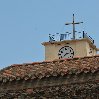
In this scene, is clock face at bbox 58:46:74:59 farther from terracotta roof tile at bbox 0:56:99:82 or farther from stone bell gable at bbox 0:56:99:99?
stone bell gable at bbox 0:56:99:99

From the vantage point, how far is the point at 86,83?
1569cm

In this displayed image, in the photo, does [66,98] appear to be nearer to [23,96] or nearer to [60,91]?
[60,91]

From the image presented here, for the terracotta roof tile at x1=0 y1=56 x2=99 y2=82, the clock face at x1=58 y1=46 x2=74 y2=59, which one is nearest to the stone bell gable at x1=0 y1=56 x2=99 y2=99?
the terracotta roof tile at x1=0 y1=56 x2=99 y2=82

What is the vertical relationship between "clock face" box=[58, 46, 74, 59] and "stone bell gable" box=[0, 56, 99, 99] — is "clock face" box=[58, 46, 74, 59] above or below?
above

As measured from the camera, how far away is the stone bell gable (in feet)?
51.3

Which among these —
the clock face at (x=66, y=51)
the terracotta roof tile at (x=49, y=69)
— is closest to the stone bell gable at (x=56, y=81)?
the terracotta roof tile at (x=49, y=69)

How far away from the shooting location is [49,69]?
672 inches

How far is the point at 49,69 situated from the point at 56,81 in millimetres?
1017

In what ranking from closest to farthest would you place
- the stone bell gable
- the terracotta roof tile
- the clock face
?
1. the stone bell gable
2. the terracotta roof tile
3. the clock face

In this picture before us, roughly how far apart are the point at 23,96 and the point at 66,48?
654 inches

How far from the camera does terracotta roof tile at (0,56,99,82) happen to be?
16.1 m

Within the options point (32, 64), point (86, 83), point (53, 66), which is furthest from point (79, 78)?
point (32, 64)

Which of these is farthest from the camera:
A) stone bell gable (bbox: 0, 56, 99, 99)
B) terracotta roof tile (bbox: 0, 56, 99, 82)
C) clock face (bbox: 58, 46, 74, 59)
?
clock face (bbox: 58, 46, 74, 59)

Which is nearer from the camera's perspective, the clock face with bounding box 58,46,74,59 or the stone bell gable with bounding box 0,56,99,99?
the stone bell gable with bounding box 0,56,99,99
